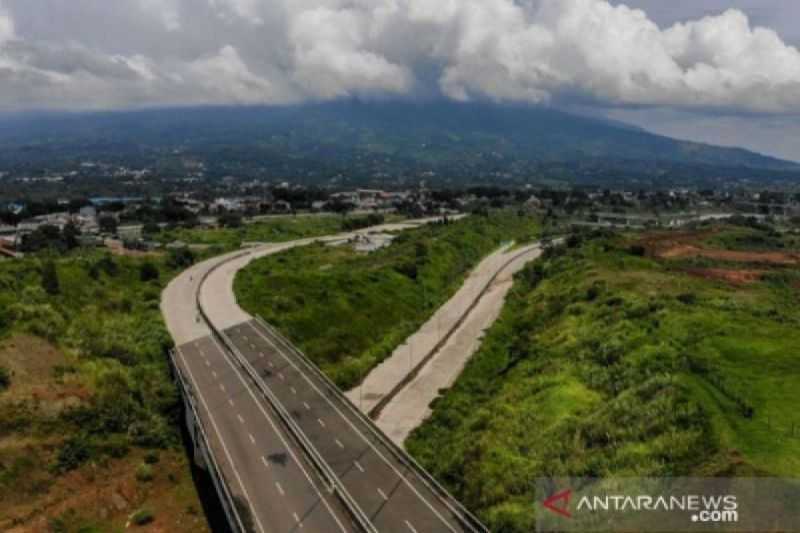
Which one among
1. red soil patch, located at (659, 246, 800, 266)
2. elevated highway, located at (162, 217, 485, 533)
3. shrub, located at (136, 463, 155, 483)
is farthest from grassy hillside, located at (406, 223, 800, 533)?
red soil patch, located at (659, 246, 800, 266)

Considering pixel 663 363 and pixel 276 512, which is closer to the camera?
pixel 276 512

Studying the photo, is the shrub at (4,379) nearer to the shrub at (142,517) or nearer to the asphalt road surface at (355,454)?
the shrub at (142,517)

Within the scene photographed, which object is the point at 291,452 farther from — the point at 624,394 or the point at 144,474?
the point at 624,394

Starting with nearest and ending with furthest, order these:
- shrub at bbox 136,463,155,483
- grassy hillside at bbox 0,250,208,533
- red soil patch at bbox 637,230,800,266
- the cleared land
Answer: grassy hillside at bbox 0,250,208,533
shrub at bbox 136,463,155,483
red soil patch at bbox 637,230,800,266
the cleared land

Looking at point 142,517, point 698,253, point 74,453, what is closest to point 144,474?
point 142,517

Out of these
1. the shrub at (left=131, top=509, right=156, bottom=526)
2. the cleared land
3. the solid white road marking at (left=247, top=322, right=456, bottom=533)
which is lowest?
the cleared land

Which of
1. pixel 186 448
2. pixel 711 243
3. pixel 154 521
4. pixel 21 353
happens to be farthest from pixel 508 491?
pixel 711 243

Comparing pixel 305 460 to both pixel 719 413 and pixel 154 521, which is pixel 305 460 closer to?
pixel 154 521

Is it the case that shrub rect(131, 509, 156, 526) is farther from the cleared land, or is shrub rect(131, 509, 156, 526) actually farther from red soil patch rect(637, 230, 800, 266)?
the cleared land
